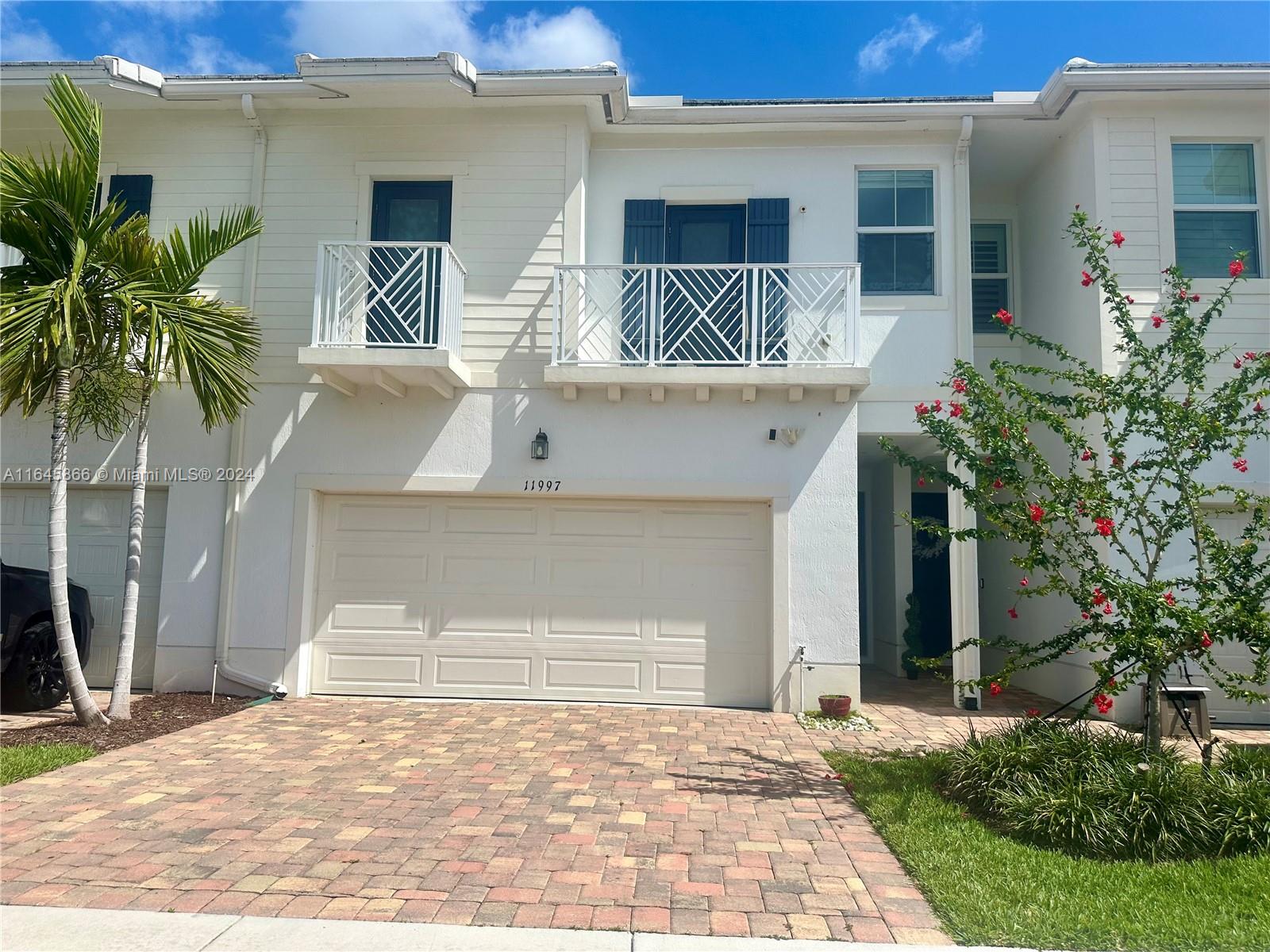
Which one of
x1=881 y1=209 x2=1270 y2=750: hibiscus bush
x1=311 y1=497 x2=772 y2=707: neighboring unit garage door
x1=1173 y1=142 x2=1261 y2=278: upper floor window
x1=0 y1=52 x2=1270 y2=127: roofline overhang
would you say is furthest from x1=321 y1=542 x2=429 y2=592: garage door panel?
x1=1173 y1=142 x2=1261 y2=278: upper floor window

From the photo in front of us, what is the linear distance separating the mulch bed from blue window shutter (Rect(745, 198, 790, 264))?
7.18 metres

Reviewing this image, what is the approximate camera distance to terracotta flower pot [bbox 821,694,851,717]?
27.6 ft

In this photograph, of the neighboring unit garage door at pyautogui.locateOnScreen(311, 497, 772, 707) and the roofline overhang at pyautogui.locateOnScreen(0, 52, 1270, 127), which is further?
the neighboring unit garage door at pyautogui.locateOnScreen(311, 497, 772, 707)

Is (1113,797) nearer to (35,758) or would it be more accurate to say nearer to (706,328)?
(706,328)

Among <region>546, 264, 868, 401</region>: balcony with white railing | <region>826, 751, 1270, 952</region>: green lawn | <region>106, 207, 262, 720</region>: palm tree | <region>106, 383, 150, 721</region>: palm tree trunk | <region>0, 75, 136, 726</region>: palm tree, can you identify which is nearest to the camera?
<region>826, 751, 1270, 952</region>: green lawn

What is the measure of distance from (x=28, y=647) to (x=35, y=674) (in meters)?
0.27

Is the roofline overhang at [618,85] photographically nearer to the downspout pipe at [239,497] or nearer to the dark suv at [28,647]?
the downspout pipe at [239,497]

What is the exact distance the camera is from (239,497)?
9.20m

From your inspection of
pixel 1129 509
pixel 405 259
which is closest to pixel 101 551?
pixel 405 259

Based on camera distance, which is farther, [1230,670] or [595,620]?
[595,620]

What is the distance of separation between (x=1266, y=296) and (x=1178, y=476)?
15.4 feet

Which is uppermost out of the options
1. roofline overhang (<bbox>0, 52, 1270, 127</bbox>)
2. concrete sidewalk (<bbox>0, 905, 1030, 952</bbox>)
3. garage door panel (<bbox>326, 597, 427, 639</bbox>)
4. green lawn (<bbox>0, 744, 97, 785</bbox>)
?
roofline overhang (<bbox>0, 52, 1270, 127</bbox>)

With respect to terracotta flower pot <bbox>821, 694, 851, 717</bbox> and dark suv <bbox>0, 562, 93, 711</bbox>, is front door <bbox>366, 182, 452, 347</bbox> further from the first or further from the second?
terracotta flower pot <bbox>821, 694, 851, 717</bbox>

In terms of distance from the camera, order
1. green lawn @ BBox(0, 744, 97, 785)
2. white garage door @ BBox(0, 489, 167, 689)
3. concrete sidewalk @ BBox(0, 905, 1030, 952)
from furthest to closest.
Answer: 1. white garage door @ BBox(0, 489, 167, 689)
2. green lawn @ BBox(0, 744, 97, 785)
3. concrete sidewalk @ BBox(0, 905, 1030, 952)
